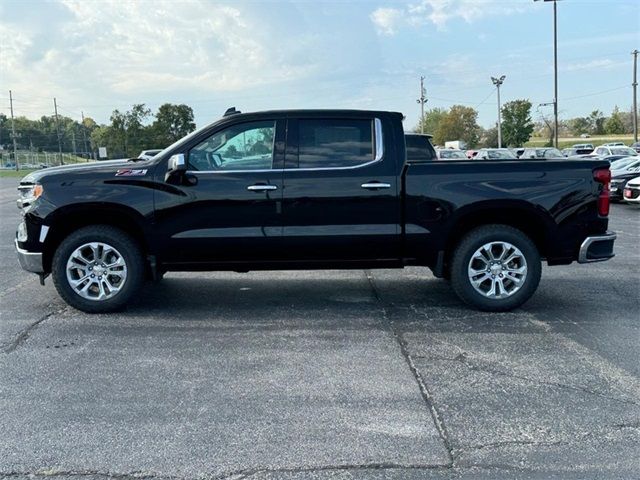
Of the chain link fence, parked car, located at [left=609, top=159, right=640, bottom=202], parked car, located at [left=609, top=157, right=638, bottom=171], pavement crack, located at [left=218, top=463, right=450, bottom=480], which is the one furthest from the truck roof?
the chain link fence

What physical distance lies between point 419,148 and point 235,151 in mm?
4155

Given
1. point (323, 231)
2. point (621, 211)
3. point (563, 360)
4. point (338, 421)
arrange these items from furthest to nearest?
point (621, 211)
point (323, 231)
point (563, 360)
point (338, 421)

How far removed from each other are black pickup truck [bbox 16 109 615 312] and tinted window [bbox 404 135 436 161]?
3.25 meters

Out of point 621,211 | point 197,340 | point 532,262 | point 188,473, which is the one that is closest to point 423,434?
point 188,473

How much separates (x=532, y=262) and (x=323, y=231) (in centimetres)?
212

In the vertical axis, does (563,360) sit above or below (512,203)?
below

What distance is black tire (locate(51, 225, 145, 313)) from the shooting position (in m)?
5.63

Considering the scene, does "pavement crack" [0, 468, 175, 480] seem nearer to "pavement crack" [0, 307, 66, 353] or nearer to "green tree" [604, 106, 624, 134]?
"pavement crack" [0, 307, 66, 353]

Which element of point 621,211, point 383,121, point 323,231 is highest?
point 383,121

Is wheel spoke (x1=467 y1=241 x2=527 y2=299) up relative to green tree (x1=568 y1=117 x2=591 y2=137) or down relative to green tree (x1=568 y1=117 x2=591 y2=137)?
down

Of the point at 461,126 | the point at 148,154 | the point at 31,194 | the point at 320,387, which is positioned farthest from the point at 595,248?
the point at 461,126

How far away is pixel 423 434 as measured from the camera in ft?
11.1

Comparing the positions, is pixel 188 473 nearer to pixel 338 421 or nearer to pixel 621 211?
pixel 338 421

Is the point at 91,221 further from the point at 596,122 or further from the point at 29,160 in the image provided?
the point at 596,122
